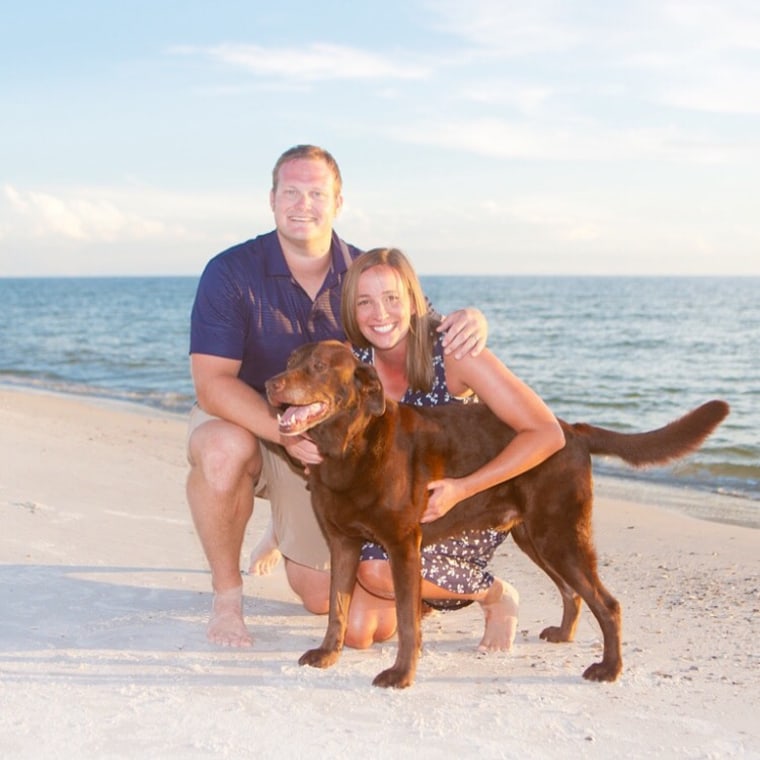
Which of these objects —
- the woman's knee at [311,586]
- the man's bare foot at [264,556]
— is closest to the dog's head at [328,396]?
the woman's knee at [311,586]

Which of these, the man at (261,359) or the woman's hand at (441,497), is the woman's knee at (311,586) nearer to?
the man at (261,359)

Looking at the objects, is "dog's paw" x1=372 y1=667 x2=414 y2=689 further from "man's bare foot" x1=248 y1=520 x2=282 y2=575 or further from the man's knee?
"man's bare foot" x1=248 y1=520 x2=282 y2=575

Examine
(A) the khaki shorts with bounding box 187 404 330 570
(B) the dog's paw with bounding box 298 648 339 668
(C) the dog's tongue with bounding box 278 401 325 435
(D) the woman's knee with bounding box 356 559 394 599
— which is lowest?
(B) the dog's paw with bounding box 298 648 339 668

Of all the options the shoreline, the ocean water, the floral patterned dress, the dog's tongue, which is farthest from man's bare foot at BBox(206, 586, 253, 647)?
the ocean water

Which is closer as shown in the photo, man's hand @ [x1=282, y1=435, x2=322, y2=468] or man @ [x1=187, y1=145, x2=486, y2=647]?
man's hand @ [x1=282, y1=435, x2=322, y2=468]

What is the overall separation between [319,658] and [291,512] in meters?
0.89

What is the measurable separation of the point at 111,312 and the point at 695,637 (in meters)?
43.0

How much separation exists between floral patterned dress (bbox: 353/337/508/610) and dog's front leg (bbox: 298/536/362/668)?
0.18 metres

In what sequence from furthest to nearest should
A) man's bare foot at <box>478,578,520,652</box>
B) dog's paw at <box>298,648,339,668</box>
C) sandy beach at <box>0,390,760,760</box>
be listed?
man's bare foot at <box>478,578,520,652</box>
dog's paw at <box>298,648,339,668</box>
sandy beach at <box>0,390,760,760</box>

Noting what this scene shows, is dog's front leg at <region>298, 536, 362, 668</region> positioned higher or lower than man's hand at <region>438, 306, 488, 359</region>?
lower

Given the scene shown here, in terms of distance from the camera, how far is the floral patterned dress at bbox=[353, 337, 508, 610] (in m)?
4.05

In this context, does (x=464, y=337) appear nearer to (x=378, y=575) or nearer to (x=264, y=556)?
(x=378, y=575)

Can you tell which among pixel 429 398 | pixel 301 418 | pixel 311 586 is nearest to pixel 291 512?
pixel 311 586

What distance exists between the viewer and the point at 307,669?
12.1 ft
